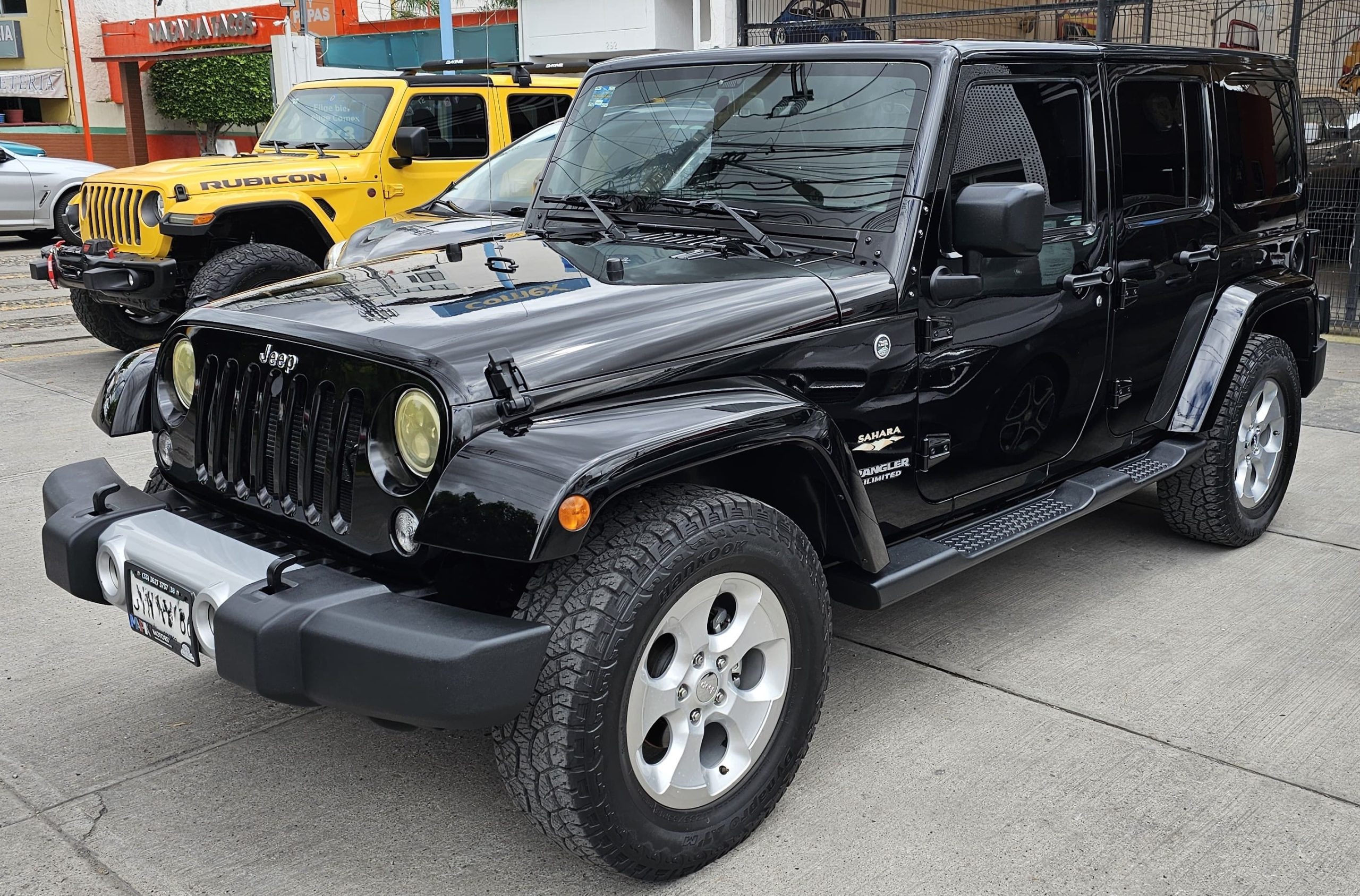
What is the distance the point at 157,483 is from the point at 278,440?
2.57 feet

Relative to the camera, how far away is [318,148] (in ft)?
30.8

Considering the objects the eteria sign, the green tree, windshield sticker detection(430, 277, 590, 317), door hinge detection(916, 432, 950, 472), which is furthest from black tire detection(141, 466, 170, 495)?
the green tree

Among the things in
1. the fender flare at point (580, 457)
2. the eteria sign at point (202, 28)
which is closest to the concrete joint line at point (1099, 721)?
Answer: the fender flare at point (580, 457)

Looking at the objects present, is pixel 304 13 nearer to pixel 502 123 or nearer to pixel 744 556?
pixel 502 123

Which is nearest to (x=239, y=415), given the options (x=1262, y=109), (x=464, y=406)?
(x=464, y=406)

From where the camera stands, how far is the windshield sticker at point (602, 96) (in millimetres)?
4277

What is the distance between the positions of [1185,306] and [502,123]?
6373mm

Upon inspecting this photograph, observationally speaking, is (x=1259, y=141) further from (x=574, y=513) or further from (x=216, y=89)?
(x=216, y=89)

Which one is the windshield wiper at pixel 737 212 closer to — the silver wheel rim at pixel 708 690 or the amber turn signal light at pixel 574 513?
the silver wheel rim at pixel 708 690

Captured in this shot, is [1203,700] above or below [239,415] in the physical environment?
below

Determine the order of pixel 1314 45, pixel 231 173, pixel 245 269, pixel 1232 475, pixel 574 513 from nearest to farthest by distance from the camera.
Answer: pixel 574 513 → pixel 1232 475 → pixel 245 269 → pixel 231 173 → pixel 1314 45

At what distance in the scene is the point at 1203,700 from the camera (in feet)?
12.4

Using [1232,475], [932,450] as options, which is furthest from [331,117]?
[932,450]

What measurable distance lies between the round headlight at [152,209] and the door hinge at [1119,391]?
21.7 ft
